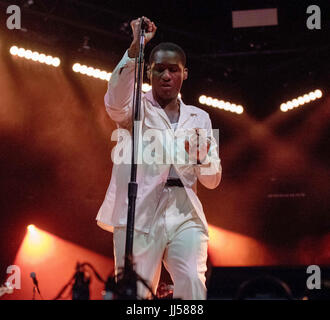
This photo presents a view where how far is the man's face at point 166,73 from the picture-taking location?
3.08 meters

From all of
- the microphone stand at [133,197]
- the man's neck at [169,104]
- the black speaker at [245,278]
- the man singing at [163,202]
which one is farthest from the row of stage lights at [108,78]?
the black speaker at [245,278]

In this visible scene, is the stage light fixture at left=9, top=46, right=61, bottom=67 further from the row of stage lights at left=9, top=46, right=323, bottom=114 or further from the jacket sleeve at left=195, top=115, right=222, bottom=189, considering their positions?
the jacket sleeve at left=195, top=115, right=222, bottom=189

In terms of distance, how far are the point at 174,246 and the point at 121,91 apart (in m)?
0.92

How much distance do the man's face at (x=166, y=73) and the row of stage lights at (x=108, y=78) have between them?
13.9 ft

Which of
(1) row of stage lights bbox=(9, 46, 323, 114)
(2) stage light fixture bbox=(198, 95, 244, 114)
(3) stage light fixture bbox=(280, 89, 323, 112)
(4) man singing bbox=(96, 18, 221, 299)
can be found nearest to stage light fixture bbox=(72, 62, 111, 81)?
(1) row of stage lights bbox=(9, 46, 323, 114)

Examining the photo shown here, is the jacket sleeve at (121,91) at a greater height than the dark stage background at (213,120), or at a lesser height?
lesser

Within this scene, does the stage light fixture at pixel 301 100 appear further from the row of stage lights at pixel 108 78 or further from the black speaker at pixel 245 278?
the black speaker at pixel 245 278

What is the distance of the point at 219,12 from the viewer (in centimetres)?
723

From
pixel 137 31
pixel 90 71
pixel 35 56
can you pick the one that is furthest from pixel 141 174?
pixel 90 71

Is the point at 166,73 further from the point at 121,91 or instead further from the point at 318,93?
the point at 318,93

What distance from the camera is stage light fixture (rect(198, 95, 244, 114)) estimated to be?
26.8ft
